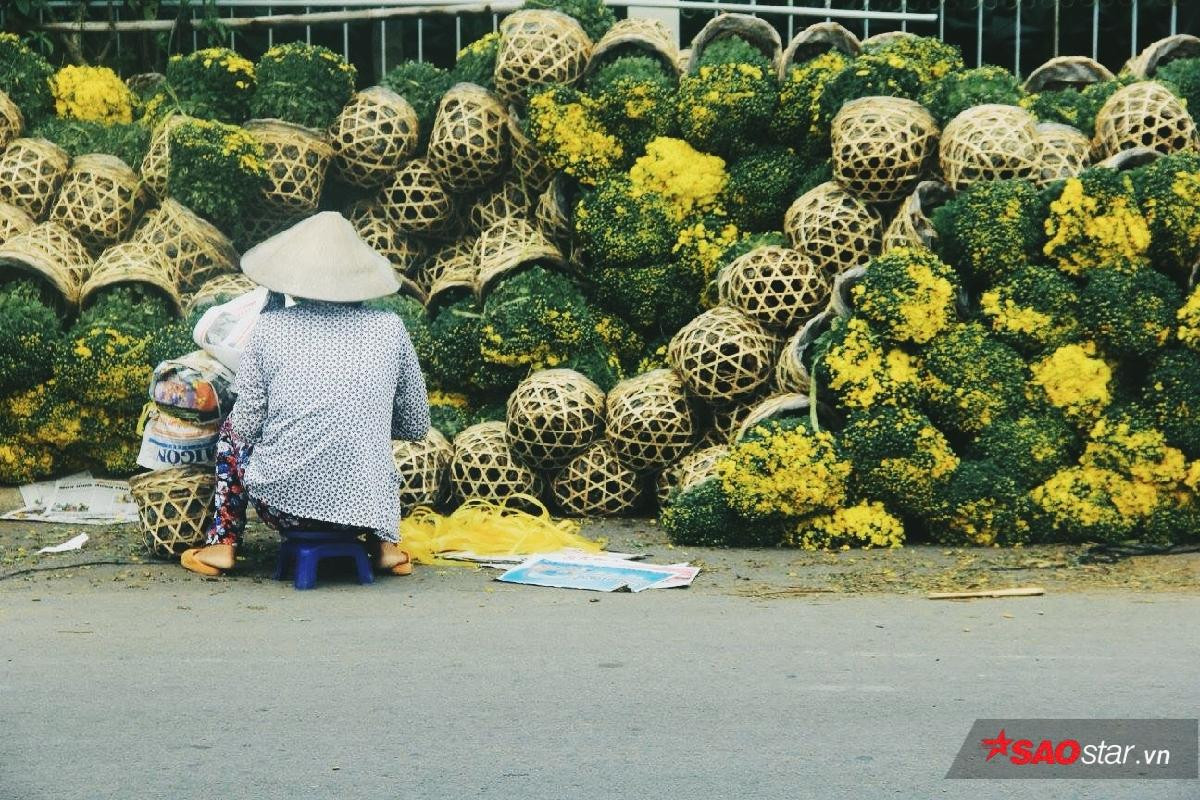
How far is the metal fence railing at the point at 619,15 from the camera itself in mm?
9477

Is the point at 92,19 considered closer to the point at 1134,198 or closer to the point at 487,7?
the point at 487,7

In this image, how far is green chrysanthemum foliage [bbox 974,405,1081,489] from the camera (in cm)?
668

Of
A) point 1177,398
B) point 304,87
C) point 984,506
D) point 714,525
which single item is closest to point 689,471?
point 714,525

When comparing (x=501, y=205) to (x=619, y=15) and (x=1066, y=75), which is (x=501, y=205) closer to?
(x=619, y=15)

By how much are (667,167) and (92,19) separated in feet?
13.4

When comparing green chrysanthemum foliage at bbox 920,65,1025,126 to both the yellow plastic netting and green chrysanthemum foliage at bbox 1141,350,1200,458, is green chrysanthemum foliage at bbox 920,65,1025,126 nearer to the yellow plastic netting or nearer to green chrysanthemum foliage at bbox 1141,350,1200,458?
green chrysanthemum foliage at bbox 1141,350,1200,458

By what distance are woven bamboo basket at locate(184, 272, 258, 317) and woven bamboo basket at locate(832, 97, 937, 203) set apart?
306 centimetres

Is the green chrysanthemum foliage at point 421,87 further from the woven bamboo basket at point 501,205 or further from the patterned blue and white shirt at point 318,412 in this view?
the patterned blue and white shirt at point 318,412

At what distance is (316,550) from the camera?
5934 mm

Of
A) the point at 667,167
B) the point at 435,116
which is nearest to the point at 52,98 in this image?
the point at 435,116

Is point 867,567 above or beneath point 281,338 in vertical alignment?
beneath

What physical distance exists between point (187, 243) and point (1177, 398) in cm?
510

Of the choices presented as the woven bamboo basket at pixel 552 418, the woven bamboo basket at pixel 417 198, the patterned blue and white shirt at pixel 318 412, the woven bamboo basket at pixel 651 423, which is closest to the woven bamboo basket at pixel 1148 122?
the woven bamboo basket at pixel 651 423

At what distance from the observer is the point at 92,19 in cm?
970
